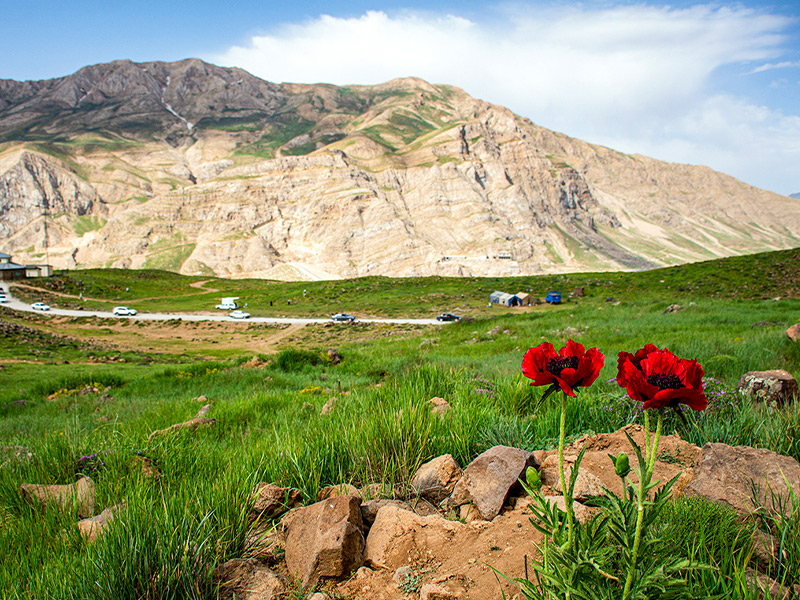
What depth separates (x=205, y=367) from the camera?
14.4m

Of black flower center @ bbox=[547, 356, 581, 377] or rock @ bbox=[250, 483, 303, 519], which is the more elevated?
black flower center @ bbox=[547, 356, 581, 377]

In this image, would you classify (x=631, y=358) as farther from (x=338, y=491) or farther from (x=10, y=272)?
(x=10, y=272)

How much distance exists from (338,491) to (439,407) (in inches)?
72.2

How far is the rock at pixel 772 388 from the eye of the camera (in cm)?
422

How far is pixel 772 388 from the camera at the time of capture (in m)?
4.29

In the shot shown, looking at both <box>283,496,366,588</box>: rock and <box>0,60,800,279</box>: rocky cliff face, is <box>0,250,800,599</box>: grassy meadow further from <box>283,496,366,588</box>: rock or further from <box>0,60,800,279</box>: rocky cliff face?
<box>0,60,800,279</box>: rocky cliff face

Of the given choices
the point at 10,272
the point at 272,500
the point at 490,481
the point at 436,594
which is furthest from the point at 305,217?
the point at 436,594

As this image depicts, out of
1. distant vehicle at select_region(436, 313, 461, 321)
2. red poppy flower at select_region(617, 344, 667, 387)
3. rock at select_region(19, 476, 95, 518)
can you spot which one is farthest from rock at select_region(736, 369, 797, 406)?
distant vehicle at select_region(436, 313, 461, 321)

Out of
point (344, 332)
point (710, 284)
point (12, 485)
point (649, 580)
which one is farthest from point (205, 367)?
point (710, 284)

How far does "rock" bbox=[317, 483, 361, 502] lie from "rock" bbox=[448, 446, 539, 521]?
2.09 ft

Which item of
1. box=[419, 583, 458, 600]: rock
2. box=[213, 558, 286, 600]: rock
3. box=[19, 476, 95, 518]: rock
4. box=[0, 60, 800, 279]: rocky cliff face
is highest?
box=[0, 60, 800, 279]: rocky cliff face

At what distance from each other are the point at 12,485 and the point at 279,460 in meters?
2.04

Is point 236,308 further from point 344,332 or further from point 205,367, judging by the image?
point 205,367

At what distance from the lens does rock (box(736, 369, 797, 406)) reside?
4219 millimetres
